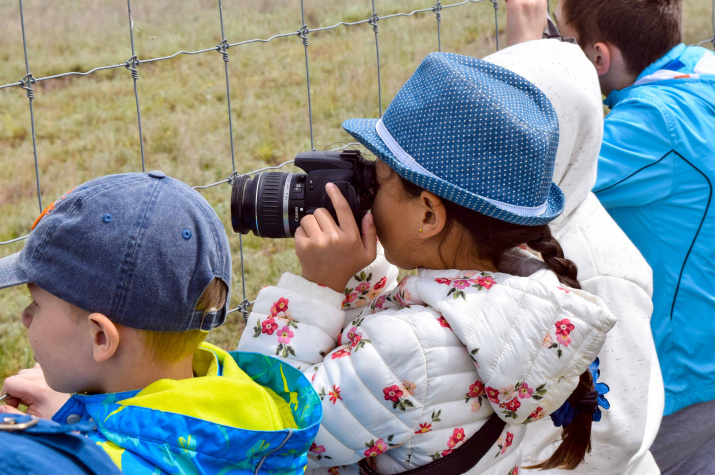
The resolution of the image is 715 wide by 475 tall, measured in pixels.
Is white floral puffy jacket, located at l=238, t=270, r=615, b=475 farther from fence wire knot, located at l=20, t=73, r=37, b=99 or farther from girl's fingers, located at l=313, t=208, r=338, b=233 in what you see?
fence wire knot, located at l=20, t=73, r=37, b=99

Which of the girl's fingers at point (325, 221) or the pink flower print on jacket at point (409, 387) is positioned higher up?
the girl's fingers at point (325, 221)

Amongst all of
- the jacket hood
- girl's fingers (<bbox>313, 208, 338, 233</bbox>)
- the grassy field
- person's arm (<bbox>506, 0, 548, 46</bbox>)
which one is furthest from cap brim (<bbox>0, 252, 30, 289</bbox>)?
the grassy field

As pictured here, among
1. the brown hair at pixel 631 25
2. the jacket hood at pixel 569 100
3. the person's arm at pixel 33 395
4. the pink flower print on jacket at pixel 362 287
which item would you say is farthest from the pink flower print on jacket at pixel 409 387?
the brown hair at pixel 631 25

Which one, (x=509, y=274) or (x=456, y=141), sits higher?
(x=456, y=141)

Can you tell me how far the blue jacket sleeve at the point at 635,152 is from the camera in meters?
2.11

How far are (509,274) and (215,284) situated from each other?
0.56 metres

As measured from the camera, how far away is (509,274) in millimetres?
1442

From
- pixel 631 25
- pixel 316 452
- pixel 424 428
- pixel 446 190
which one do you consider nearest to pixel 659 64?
pixel 631 25

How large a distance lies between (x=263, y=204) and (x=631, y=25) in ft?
4.53

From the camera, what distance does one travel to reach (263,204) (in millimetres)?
1541

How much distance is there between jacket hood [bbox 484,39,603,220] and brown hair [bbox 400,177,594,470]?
351 millimetres

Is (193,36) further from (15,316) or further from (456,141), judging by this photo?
(456,141)

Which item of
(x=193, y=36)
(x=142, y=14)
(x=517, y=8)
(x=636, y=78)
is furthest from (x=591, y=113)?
(x=142, y=14)

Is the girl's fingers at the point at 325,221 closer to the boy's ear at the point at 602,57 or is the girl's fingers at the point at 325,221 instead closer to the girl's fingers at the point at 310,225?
the girl's fingers at the point at 310,225
